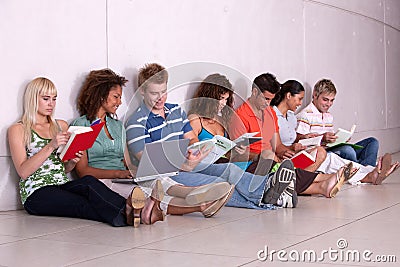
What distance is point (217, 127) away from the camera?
21.0 ft

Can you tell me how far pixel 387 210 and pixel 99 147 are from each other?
2.21 metres

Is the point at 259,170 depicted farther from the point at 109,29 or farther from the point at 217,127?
the point at 109,29

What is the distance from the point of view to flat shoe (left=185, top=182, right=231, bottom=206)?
4.89 meters

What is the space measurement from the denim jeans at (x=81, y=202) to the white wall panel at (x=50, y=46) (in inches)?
20.4

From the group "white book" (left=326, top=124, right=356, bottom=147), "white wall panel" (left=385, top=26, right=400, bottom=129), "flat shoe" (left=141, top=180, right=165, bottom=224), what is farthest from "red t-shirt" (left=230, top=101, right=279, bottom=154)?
"white wall panel" (left=385, top=26, right=400, bottom=129)

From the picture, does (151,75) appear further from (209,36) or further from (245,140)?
(209,36)

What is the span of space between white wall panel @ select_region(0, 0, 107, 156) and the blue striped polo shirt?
1.59 ft

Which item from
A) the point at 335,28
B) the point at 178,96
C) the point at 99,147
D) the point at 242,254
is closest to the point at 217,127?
the point at 178,96

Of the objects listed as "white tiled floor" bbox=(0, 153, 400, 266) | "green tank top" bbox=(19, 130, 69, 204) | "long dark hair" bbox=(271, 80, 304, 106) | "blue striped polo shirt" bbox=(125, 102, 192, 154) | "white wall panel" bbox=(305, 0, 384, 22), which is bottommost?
"white tiled floor" bbox=(0, 153, 400, 266)

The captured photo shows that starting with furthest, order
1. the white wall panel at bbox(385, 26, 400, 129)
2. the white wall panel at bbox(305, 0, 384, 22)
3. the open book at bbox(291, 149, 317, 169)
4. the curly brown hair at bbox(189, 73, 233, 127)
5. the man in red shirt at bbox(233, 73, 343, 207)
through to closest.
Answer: the white wall panel at bbox(385, 26, 400, 129) → the white wall panel at bbox(305, 0, 384, 22) → the curly brown hair at bbox(189, 73, 233, 127) → the open book at bbox(291, 149, 317, 169) → the man in red shirt at bbox(233, 73, 343, 207)

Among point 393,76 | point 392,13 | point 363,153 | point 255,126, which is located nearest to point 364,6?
point 392,13

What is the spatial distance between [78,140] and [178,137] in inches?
46.5

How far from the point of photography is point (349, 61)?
10070mm

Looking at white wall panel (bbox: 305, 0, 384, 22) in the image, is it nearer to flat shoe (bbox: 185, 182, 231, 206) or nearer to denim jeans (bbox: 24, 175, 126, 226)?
flat shoe (bbox: 185, 182, 231, 206)
